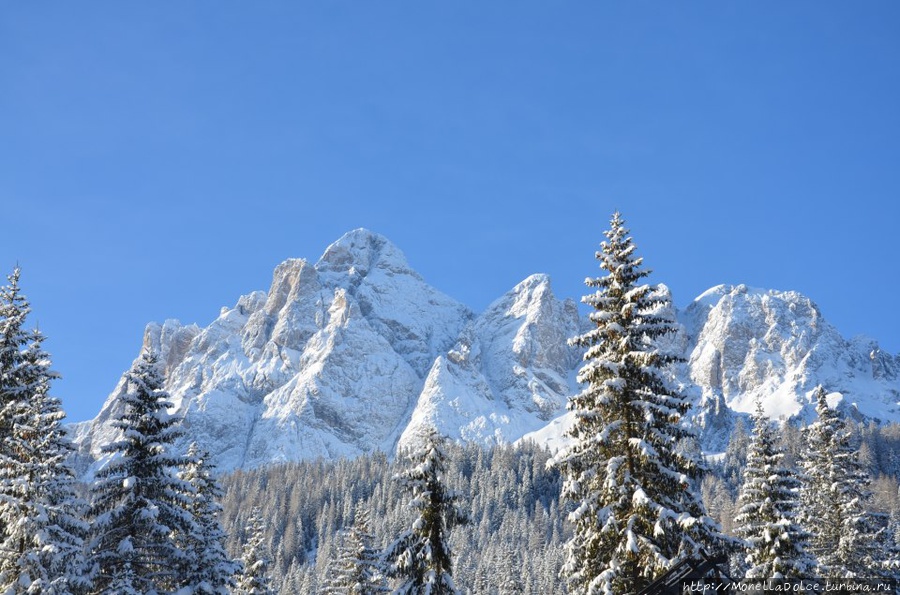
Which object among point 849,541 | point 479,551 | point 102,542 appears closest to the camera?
point 102,542

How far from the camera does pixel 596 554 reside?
69.4 feet

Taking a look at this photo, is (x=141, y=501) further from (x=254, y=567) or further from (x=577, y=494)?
(x=254, y=567)

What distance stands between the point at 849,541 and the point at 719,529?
14691 millimetres

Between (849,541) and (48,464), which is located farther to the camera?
(849,541)

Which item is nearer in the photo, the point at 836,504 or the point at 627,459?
the point at 627,459

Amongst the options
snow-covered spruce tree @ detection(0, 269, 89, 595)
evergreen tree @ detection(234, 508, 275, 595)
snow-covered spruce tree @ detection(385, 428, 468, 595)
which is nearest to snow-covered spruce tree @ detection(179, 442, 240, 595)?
snow-covered spruce tree @ detection(0, 269, 89, 595)

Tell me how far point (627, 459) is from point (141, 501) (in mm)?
14702

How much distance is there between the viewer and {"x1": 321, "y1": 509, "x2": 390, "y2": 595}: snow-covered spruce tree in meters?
37.8

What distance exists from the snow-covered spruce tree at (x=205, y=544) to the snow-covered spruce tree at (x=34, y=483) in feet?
11.8

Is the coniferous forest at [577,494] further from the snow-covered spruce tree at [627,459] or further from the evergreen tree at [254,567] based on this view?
the evergreen tree at [254,567]

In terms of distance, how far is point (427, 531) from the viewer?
25.3m

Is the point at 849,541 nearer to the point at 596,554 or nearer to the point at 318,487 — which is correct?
the point at 596,554

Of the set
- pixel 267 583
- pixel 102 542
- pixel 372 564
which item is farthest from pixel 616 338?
pixel 267 583

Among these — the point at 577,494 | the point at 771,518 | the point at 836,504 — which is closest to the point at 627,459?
the point at 577,494
